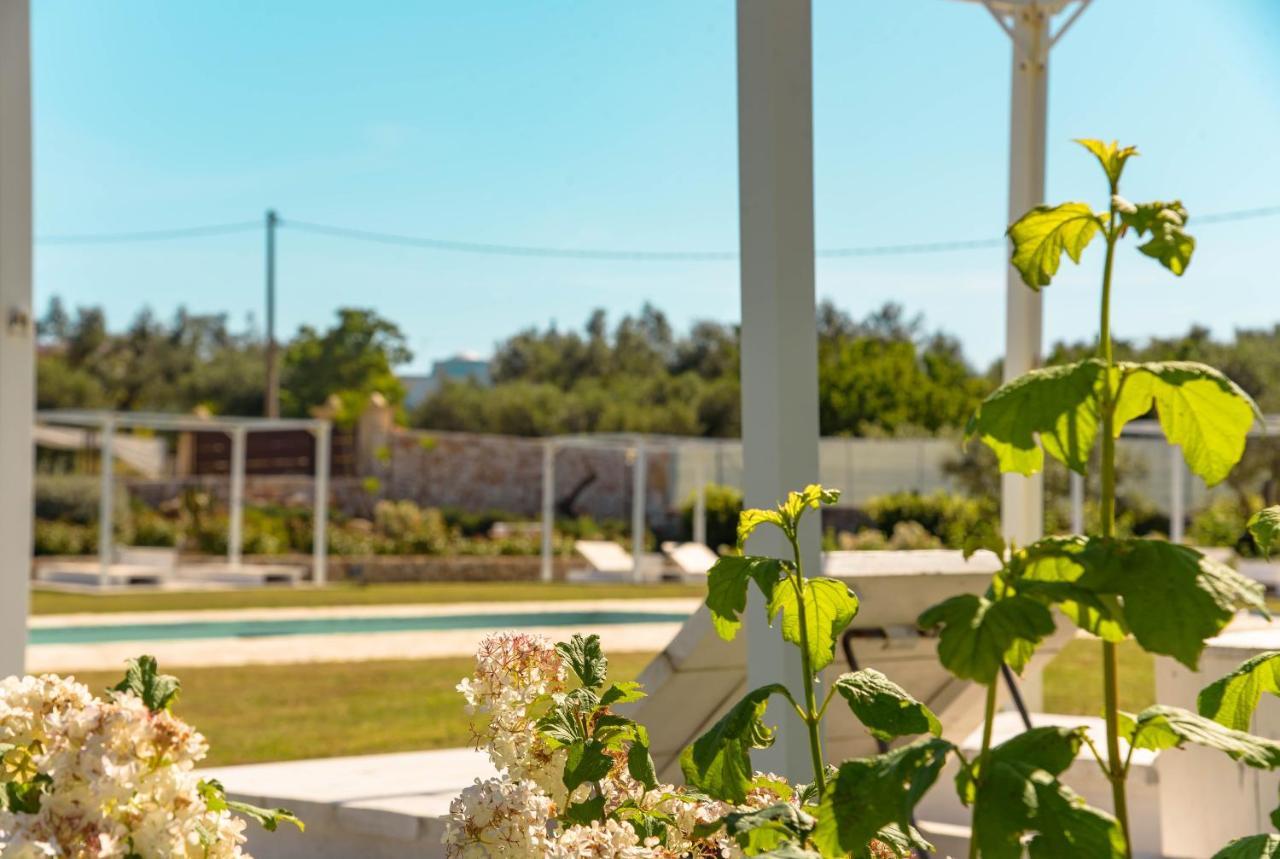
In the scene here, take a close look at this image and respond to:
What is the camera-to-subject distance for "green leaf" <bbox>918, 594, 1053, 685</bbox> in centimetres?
66

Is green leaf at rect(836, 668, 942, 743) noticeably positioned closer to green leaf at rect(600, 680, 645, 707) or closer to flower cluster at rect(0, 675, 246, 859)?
green leaf at rect(600, 680, 645, 707)

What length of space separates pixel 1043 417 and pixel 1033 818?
209mm

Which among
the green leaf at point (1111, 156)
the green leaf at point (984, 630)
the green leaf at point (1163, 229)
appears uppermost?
the green leaf at point (1111, 156)

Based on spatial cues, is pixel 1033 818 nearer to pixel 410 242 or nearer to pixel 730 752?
pixel 730 752

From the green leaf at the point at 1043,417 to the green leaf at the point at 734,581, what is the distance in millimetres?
188

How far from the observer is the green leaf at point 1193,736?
0.73 metres

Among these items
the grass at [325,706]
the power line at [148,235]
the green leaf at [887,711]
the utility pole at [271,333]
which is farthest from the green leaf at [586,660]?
the power line at [148,235]

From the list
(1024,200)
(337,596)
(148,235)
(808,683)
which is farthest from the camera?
(148,235)

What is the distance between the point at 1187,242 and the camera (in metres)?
0.73

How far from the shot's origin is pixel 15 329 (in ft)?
7.58

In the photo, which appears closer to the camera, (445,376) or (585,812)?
(585,812)

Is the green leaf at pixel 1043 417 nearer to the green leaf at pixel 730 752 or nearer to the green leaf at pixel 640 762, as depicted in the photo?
the green leaf at pixel 730 752

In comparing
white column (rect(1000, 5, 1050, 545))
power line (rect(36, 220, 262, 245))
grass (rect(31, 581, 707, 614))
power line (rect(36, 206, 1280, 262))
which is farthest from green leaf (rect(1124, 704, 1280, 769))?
power line (rect(36, 220, 262, 245))

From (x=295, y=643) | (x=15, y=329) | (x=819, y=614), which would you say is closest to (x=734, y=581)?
(x=819, y=614)
